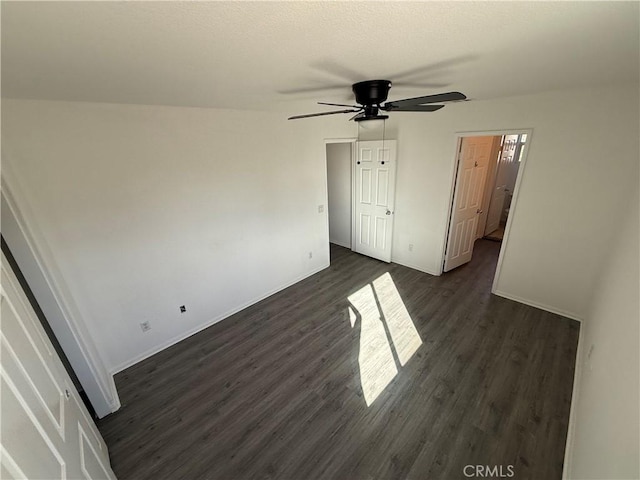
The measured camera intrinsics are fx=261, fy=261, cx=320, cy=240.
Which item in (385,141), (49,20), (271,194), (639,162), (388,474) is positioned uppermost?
(49,20)

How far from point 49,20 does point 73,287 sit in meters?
2.25

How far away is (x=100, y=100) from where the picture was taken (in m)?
2.05

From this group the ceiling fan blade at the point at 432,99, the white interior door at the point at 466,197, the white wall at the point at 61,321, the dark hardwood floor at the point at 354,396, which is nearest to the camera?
the ceiling fan blade at the point at 432,99

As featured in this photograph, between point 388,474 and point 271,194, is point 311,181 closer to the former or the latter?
point 271,194

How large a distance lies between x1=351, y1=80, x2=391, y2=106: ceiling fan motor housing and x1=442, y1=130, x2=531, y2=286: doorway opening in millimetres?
2153

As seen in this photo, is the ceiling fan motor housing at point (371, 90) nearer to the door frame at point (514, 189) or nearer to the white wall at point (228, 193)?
the white wall at point (228, 193)

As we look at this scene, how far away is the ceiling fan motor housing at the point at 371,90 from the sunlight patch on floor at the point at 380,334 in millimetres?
2356

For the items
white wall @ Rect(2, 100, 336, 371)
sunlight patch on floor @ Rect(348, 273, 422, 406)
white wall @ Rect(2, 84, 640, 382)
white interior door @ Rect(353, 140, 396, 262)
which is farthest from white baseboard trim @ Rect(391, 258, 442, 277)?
white wall @ Rect(2, 100, 336, 371)

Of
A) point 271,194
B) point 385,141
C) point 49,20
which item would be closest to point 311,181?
point 271,194

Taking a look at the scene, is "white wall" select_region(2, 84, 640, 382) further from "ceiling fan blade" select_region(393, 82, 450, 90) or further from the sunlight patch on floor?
"ceiling fan blade" select_region(393, 82, 450, 90)

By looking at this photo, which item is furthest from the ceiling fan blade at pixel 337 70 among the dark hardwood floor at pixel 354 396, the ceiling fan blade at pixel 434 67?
the dark hardwood floor at pixel 354 396

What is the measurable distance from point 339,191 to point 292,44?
4.10 m

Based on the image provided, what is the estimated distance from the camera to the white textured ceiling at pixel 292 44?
840 millimetres

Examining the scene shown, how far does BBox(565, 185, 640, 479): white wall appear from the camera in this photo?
3.31 feet
